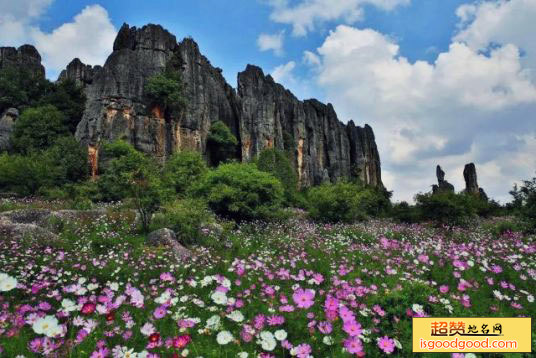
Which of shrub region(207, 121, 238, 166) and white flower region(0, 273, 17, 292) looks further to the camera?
shrub region(207, 121, 238, 166)

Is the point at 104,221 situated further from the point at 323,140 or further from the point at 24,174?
the point at 323,140

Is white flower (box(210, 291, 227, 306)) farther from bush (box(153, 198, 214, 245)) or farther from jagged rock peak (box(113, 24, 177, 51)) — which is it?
jagged rock peak (box(113, 24, 177, 51))

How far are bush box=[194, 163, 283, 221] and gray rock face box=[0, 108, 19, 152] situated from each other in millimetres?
31046

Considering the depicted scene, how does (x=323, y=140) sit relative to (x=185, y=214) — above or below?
above

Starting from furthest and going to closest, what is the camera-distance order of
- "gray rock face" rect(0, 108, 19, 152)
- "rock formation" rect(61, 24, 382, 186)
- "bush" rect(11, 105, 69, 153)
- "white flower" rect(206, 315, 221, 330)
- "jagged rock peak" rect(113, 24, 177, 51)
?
"jagged rock peak" rect(113, 24, 177, 51), "gray rock face" rect(0, 108, 19, 152), "bush" rect(11, 105, 69, 153), "rock formation" rect(61, 24, 382, 186), "white flower" rect(206, 315, 221, 330)

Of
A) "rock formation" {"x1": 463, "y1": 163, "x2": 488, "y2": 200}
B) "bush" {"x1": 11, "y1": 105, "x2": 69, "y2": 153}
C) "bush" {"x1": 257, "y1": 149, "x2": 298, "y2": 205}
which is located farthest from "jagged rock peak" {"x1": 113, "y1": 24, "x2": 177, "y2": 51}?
"rock formation" {"x1": 463, "y1": 163, "x2": 488, "y2": 200}

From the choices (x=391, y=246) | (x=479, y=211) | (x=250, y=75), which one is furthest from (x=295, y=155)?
(x=391, y=246)

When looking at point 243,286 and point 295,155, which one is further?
point 295,155

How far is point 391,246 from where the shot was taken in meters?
8.33

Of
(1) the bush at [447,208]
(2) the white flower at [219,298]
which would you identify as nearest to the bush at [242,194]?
(1) the bush at [447,208]

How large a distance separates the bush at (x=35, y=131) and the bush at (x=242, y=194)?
25493mm

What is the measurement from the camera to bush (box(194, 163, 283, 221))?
20.7 metres

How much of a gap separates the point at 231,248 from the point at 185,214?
247 cm

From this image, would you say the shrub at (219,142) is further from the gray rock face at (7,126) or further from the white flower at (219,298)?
the white flower at (219,298)
